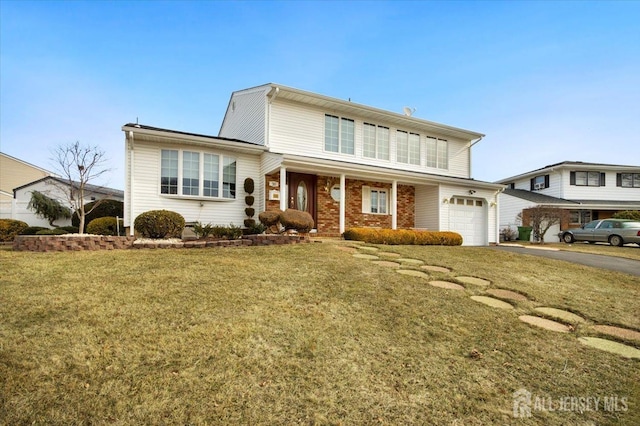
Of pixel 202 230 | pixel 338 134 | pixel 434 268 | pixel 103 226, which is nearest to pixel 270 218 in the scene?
pixel 202 230

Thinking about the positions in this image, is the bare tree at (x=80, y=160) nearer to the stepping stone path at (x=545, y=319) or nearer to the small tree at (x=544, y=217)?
the stepping stone path at (x=545, y=319)

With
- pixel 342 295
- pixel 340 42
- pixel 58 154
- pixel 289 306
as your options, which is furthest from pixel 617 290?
pixel 58 154

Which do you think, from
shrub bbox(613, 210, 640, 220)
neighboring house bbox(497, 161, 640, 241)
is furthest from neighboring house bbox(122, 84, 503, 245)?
shrub bbox(613, 210, 640, 220)

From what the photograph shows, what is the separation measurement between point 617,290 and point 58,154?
56.8ft

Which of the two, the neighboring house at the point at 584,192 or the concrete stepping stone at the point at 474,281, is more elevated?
the neighboring house at the point at 584,192

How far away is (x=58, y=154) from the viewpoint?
11.5 meters

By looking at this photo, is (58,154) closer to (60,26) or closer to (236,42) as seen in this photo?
(60,26)

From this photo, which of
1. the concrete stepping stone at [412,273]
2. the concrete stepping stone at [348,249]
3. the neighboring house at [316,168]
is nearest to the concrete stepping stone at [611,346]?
the concrete stepping stone at [412,273]

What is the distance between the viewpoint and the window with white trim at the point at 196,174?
419 inches

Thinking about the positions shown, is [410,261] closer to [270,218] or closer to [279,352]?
[270,218]

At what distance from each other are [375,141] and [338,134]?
2.01 m

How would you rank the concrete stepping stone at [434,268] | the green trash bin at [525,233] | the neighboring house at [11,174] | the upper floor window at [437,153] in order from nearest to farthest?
the concrete stepping stone at [434,268]
the upper floor window at [437,153]
the green trash bin at [525,233]
the neighboring house at [11,174]

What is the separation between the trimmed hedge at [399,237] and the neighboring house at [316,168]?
1127 mm

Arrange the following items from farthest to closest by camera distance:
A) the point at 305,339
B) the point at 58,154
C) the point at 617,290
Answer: the point at 58,154 → the point at 617,290 → the point at 305,339
